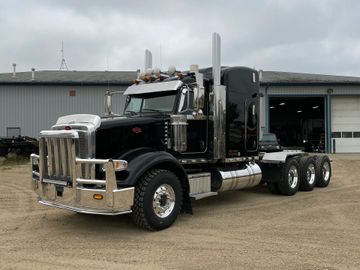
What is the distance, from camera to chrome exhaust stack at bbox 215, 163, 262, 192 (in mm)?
8383

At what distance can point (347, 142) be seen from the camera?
29.0 m

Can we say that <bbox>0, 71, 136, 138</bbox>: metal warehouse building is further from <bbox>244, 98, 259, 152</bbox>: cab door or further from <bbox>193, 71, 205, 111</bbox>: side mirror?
<bbox>193, 71, 205, 111</bbox>: side mirror

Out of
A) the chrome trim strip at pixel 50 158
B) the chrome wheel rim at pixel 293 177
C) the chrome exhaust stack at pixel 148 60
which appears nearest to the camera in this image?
the chrome trim strip at pixel 50 158

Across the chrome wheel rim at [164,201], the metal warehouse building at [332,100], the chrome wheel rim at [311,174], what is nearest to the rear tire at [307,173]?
the chrome wheel rim at [311,174]

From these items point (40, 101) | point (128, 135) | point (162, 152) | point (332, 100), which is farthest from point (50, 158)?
point (332, 100)

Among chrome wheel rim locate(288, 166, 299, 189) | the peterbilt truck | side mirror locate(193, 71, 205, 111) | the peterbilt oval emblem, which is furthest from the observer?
chrome wheel rim locate(288, 166, 299, 189)

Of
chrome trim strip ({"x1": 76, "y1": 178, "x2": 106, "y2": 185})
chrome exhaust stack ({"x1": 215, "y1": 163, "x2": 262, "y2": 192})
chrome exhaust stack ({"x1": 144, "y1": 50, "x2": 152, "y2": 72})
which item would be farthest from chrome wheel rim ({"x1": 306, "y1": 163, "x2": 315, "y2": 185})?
chrome trim strip ({"x1": 76, "y1": 178, "x2": 106, "y2": 185})

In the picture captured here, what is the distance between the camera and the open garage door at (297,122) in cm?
3909

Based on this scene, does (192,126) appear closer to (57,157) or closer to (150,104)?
(150,104)

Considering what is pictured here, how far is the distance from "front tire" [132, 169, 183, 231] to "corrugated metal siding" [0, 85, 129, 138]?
19926 millimetres

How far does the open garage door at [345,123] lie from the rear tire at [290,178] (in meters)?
19.9

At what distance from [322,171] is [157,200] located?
696 cm

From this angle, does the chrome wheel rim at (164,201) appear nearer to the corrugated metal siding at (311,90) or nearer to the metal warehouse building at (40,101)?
the metal warehouse building at (40,101)

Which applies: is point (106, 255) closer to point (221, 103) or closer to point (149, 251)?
point (149, 251)
